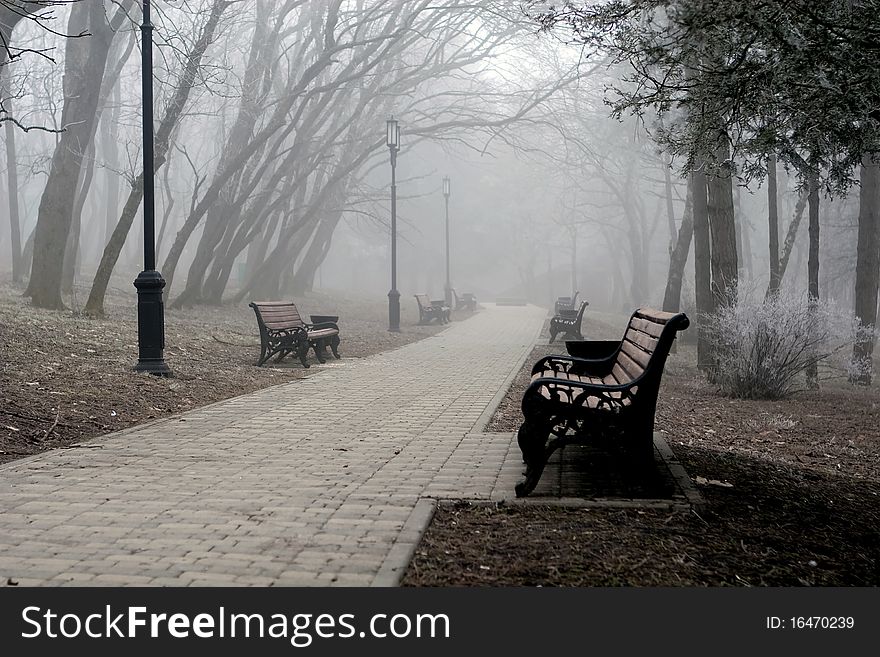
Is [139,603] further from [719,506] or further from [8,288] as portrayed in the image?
[8,288]

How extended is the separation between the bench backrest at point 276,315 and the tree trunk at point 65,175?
16.6 ft

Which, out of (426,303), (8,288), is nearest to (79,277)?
(8,288)

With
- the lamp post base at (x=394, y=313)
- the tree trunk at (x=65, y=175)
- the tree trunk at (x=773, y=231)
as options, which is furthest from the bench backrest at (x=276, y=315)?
the lamp post base at (x=394, y=313)

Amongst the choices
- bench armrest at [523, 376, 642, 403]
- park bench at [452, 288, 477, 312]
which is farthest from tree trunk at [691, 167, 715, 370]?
park bench at [452, 288, 477, 312]

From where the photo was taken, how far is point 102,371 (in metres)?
10.9

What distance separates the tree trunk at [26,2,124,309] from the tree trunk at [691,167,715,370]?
1130 centimetres

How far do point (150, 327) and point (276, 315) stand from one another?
11.4ft

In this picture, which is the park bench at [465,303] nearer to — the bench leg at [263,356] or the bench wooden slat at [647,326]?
the bench leg at [263,356]

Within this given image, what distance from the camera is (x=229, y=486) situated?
5891 mm

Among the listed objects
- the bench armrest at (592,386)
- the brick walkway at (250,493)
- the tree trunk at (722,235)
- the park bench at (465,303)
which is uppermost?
the tree trunk at (722,235)

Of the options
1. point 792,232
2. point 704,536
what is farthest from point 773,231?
point 704,536

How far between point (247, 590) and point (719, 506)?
2818 mm

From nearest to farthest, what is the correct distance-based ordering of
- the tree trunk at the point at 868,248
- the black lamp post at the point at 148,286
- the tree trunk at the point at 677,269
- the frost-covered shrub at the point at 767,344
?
1. the black lamp post at the point at 148,286
2. the frost-covered shrub at the point at 767,344
3. the tree trunk at the point at 868,248
4. the tree trunk at the point at 677,269

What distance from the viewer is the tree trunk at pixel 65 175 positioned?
695 inches
